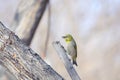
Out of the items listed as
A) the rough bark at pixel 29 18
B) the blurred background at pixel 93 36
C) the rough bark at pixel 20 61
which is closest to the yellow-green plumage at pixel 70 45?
the rough bark at pixel 20 61

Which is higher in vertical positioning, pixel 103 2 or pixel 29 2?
pixel 29 2

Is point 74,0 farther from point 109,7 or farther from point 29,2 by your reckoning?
point 29,2

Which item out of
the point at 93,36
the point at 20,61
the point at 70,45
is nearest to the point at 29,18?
the point at 70,45

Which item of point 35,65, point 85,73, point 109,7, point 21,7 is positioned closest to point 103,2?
point 109,7

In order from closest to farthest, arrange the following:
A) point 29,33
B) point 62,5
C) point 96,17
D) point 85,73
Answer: point 29,33
point 85,73
point 62,5
point 96,17

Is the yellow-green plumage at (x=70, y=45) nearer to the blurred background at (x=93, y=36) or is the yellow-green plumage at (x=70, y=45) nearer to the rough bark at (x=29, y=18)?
the rough bark at (x=29, y=18)
